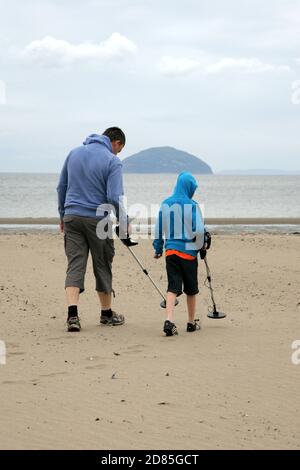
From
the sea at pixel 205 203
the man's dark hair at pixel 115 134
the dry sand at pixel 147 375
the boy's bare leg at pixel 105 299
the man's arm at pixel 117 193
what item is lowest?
the sea at pixel 205 203

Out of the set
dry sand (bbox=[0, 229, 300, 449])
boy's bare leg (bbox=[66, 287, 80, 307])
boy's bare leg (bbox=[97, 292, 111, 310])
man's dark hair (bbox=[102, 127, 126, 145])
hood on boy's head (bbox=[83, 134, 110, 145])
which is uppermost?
man's dark hair (bbox=[102, 127, 126, 145])

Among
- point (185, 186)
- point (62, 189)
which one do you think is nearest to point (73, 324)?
point (62, 189)

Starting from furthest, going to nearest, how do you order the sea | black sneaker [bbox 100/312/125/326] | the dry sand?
the sea → black sneaker [bbox 100/312/125/326] → the dry sand

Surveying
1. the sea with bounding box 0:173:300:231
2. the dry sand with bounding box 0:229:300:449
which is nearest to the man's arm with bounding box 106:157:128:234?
the dry sand with bounding box 0:229:300:449

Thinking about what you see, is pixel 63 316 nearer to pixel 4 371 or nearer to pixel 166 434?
pixel 4 371

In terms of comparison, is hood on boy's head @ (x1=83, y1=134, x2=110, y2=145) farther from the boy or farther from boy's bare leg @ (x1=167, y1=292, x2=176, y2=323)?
boy's bare leg @ (x1=167, y1=292, x2=176, y2=323)

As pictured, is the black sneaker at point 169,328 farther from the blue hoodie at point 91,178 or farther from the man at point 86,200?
the blue hoodie at point 91,178

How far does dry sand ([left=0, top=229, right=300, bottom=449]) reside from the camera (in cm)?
485

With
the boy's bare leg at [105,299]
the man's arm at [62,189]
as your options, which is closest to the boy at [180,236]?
the boy's bare leg at [105,299]

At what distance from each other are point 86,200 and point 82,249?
19.3 inches

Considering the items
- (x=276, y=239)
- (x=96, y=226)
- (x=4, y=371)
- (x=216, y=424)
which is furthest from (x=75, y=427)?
(x=276, y=239)

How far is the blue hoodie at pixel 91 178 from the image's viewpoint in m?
7.70

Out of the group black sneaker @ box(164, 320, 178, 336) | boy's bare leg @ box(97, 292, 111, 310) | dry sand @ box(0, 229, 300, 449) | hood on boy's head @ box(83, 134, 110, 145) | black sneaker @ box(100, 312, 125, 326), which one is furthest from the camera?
black sneaker @ box(100, 312, 125, 326)

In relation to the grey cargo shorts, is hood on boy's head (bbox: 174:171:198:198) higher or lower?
higher
